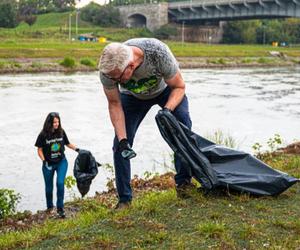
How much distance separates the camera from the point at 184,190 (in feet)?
20.2

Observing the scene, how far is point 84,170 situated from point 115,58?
9.29ft

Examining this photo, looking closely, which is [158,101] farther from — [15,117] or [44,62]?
[44,62]

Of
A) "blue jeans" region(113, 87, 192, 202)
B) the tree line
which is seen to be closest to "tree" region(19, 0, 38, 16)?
the tree line

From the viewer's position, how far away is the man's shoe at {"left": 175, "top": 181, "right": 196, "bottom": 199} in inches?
239

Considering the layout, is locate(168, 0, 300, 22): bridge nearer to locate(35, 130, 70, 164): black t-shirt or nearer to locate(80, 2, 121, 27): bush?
locate(80, 2, 121, 27): bush

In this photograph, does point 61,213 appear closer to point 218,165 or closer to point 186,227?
point 218,165

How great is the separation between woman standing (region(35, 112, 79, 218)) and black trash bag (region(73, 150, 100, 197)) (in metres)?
0.86

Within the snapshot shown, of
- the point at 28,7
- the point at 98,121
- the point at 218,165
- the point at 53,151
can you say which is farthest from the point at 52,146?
the point at 28,7

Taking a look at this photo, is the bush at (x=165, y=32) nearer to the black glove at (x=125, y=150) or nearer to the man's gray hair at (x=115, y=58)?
the black glove at (x=125, y=150)

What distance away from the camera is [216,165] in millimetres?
6141

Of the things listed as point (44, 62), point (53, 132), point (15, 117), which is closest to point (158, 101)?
point (53, 132)

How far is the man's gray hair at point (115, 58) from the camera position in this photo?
16.0ft

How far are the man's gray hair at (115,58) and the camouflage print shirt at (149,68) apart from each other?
0.39 meters

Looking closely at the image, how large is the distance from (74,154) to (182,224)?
301 inches
